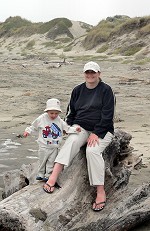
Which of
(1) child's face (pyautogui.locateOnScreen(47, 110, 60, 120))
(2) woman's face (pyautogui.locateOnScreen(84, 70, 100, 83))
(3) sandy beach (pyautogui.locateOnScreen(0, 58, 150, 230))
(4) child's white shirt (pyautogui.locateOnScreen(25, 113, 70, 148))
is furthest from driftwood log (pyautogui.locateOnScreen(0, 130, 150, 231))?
(3) sandy beach (pyautogui.locateOnScreen(0, 58, 150, 230))

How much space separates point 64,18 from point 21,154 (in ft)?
224

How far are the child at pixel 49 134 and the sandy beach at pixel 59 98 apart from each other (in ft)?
5.60

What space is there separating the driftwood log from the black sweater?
34 centimetres

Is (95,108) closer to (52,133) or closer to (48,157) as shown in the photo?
(52,133)

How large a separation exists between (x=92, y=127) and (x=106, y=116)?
0.24m

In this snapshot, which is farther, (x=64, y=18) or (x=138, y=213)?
(x=64, y=18)

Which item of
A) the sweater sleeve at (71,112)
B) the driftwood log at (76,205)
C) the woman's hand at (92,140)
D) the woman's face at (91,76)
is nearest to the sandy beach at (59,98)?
the driftwood log at (76,205)

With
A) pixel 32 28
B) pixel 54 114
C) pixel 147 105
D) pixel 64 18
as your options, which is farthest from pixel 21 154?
pixel 64 18

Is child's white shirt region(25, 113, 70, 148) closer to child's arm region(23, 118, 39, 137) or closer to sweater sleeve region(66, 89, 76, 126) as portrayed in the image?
child's arm region(23, 118, 39, 137)

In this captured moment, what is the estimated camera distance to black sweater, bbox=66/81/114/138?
5.00 meters

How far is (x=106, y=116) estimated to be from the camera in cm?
499

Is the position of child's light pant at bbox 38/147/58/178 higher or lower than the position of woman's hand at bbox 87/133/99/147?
lower

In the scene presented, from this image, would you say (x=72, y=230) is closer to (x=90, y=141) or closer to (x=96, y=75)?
(x=90, y=141)

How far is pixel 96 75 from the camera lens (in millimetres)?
5125
